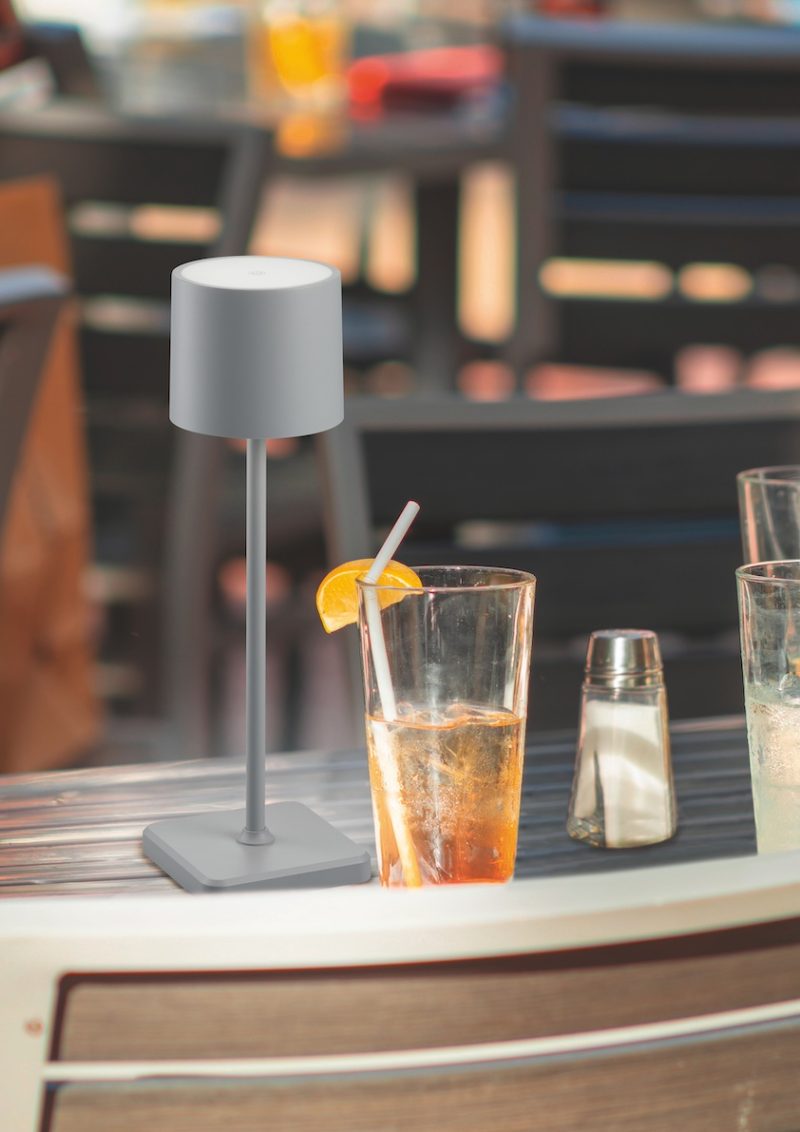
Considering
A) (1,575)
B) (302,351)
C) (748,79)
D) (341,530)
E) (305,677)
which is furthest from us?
(305,677)

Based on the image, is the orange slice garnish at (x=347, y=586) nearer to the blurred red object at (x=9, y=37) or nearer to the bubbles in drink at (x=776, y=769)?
the bubbles in drink at (x=776, y=769)

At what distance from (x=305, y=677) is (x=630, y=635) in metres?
1.98

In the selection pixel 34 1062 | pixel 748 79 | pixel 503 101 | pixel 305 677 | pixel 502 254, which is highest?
pixel 502 254

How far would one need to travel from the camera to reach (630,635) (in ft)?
2.71

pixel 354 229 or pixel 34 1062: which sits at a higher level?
pixel 354 229

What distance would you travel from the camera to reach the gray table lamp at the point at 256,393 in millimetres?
698

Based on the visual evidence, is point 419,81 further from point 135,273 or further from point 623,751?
point 623,751

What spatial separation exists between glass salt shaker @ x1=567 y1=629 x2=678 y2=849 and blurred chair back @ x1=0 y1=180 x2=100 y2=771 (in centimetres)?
103

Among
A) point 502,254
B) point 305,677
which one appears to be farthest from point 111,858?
point 502,254

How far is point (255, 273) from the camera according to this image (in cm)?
71

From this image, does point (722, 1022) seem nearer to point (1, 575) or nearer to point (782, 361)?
point (1, 575)

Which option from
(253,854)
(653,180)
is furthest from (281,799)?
(653,180)

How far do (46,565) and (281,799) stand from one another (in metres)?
1.15

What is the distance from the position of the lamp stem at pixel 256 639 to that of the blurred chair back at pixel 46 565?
101 cm
